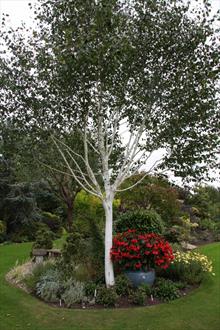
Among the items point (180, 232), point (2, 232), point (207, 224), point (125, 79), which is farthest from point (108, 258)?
point (207, 224)

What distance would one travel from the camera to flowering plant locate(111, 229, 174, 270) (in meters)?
7.38

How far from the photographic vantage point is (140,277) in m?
7.44

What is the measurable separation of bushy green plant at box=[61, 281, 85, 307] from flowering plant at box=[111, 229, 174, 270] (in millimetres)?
965

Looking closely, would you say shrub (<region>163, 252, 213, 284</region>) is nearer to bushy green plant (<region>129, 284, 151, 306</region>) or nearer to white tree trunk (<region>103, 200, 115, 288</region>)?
bushy green plant (<region>129, 284, 151, 306</region>)

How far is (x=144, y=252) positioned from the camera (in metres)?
7.42

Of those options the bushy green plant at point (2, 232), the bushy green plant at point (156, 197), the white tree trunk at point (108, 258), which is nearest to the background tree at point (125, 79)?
the white tree trunk at point (108, 258)

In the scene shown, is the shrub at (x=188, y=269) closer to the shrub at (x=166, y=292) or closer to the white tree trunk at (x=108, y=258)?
the shrub at (x=166, y=292)

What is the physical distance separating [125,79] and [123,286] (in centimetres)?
409

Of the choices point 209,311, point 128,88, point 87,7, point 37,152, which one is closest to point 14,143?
point 37,152

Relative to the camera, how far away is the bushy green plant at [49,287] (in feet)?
22.5

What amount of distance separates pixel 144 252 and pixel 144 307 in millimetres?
1144

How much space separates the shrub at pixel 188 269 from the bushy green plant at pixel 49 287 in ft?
8.52

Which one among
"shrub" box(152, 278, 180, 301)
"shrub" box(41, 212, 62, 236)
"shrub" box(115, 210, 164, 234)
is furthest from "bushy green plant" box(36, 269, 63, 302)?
"shrub" box(41, 212, 62, 236)

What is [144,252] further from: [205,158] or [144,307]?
[205,158]
